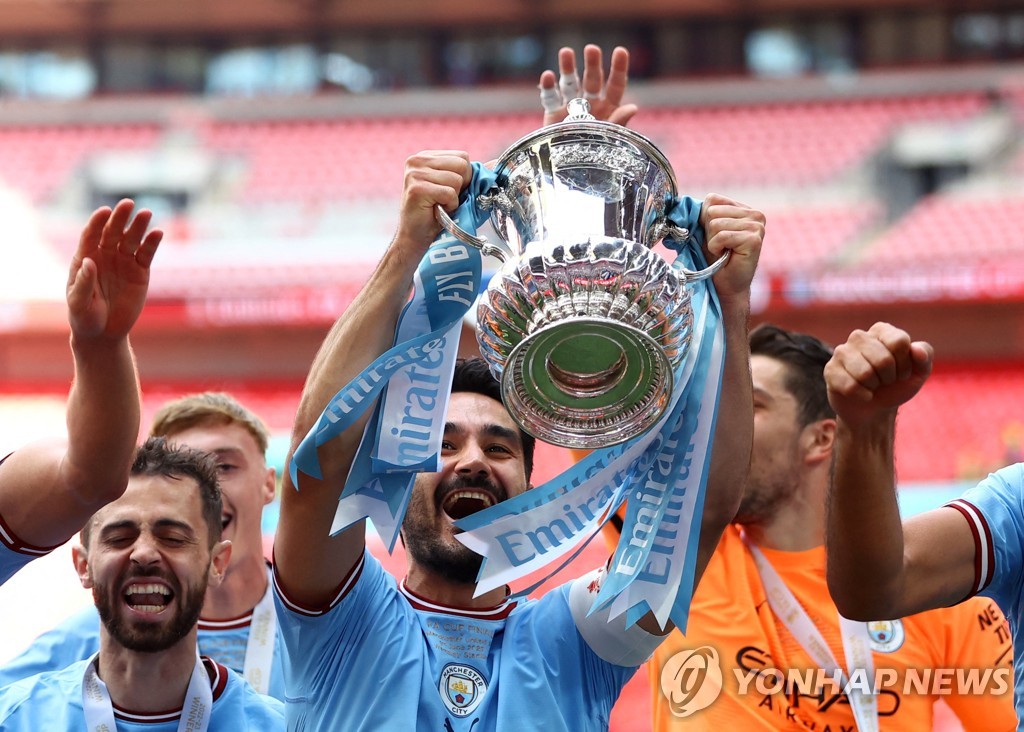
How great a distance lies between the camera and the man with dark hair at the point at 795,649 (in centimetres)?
262

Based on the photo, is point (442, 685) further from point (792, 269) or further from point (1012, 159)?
point (1012, 159)

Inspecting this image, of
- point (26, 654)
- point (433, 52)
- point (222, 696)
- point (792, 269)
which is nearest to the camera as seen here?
point (222, 696)

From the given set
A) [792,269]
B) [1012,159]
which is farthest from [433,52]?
[1012,159]

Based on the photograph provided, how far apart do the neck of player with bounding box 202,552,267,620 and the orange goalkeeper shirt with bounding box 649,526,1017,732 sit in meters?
1.14

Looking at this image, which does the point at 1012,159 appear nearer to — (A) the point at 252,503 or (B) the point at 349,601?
(A) the point at 252,503

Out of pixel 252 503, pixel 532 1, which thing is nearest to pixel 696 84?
pixel 532 1

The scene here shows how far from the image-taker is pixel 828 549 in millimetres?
1929

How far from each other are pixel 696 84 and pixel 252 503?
11.5 m

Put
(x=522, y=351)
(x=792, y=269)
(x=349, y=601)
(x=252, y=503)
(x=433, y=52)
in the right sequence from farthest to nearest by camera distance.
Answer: (x=433, y=52) → (x=792, y=269) → (x=252, y=503) → (x=349, y=601) → (x=522, y=351)

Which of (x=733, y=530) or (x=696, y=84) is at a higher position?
(x=696, y=84)

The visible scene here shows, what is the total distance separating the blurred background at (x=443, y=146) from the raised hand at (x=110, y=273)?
8.24 metres

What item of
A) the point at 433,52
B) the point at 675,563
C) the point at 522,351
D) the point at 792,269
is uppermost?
the point at 433,52

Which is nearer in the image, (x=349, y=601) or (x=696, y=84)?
(x=349, y=601)

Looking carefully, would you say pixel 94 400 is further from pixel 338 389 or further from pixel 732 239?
pixel 732 239
